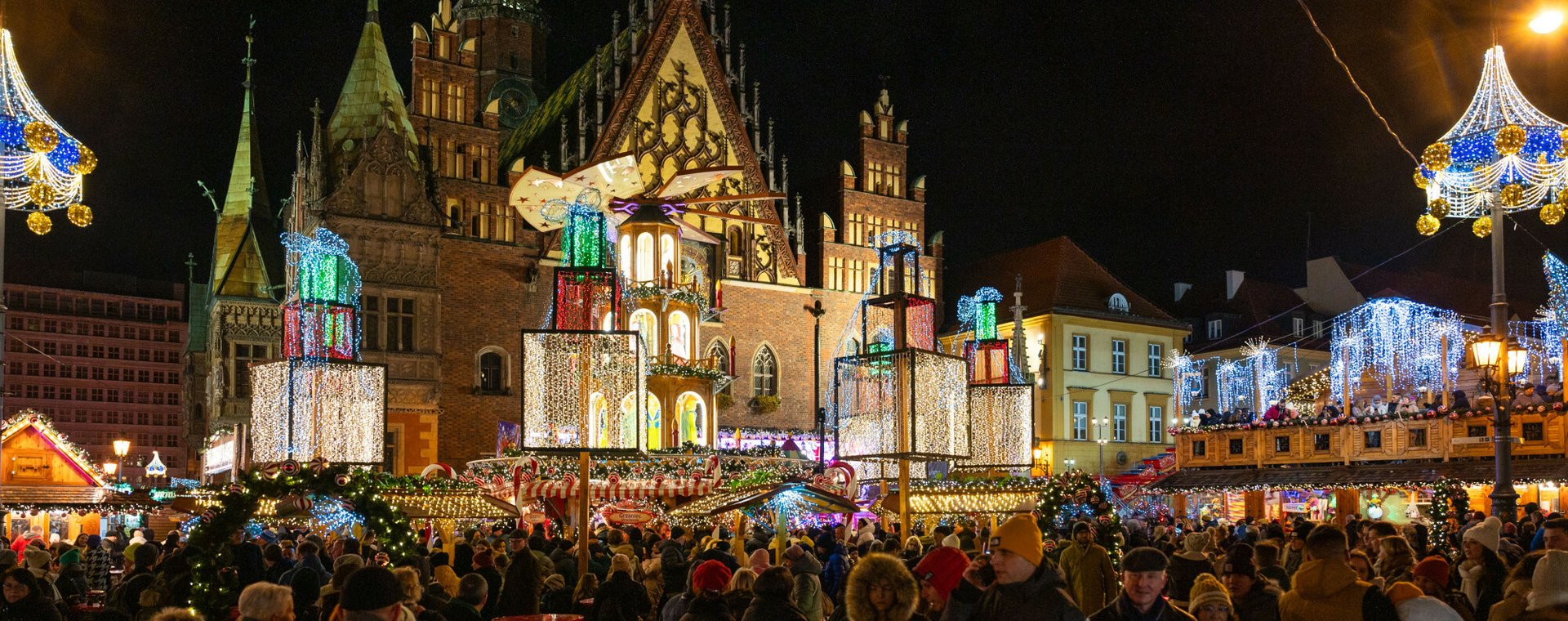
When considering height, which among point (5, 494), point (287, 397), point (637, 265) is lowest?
point (5, 494)

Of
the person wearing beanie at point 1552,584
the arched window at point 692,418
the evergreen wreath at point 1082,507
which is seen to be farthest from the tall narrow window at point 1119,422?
the person wearing beanie at point 1552,584

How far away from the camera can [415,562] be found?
11172 mm

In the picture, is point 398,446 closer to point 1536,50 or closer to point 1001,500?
point 1001,500

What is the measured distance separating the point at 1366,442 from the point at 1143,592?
23142 mm

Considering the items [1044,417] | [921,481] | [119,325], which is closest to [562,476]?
[921,481]

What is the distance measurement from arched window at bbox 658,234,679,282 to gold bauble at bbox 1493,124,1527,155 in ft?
71.0

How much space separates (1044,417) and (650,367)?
55.6 feet

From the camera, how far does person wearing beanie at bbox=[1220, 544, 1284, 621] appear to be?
20.6ft

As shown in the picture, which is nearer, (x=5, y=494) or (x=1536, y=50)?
(x=1536, y=50)

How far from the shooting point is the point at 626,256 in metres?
32.8

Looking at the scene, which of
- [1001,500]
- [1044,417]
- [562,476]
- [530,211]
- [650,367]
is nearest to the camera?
[1001,500]

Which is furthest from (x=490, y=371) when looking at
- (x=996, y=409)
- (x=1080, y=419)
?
(x=1080, y=419)

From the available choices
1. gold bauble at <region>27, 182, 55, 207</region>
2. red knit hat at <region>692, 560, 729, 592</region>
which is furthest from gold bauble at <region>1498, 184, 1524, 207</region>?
gold bauble at <region>27, 182, 55, 207</region>

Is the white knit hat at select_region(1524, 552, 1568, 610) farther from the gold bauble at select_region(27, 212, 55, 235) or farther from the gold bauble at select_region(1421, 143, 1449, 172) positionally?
the gold bauble at select_region(27, 212, 55, 235)
